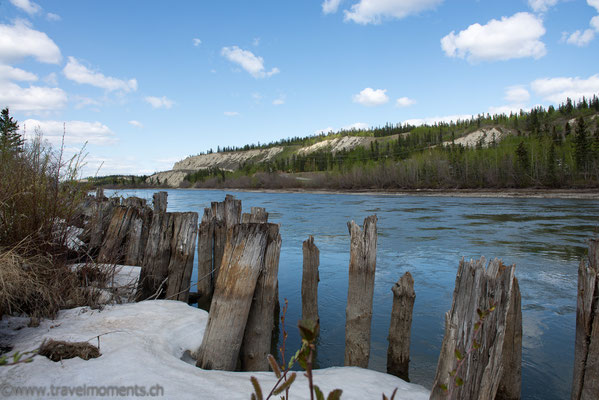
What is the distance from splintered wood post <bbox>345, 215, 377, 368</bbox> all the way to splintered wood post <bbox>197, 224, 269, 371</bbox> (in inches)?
43.2

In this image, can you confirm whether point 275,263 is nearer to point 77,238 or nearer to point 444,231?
point 77,238

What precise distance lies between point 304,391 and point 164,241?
137 inches

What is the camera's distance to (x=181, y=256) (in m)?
5.58

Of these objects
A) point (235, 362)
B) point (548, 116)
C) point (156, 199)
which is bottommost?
point (235, 362)

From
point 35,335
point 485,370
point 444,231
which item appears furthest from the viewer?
point 444,231

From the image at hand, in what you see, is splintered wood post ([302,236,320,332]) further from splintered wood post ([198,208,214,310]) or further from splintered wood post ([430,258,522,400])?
splintered wood post ([430,258,522,400])

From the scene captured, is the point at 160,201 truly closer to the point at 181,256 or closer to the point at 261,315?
the point at 181,256

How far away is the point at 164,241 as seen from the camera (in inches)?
223

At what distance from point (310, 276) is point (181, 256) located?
2020mm

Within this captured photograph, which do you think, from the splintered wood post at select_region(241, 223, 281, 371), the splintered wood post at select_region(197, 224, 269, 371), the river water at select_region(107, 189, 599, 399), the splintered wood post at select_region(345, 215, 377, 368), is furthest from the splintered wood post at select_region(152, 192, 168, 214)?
the splintered wood post at select_region(345, 215, 377, 368)

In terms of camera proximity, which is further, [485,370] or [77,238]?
[77,238]

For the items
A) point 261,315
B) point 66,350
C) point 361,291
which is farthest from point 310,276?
point 66,350

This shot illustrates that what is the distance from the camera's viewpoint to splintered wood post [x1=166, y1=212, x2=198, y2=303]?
5.50m

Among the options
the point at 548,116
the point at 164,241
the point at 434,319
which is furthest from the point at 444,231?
the point at 548,116
